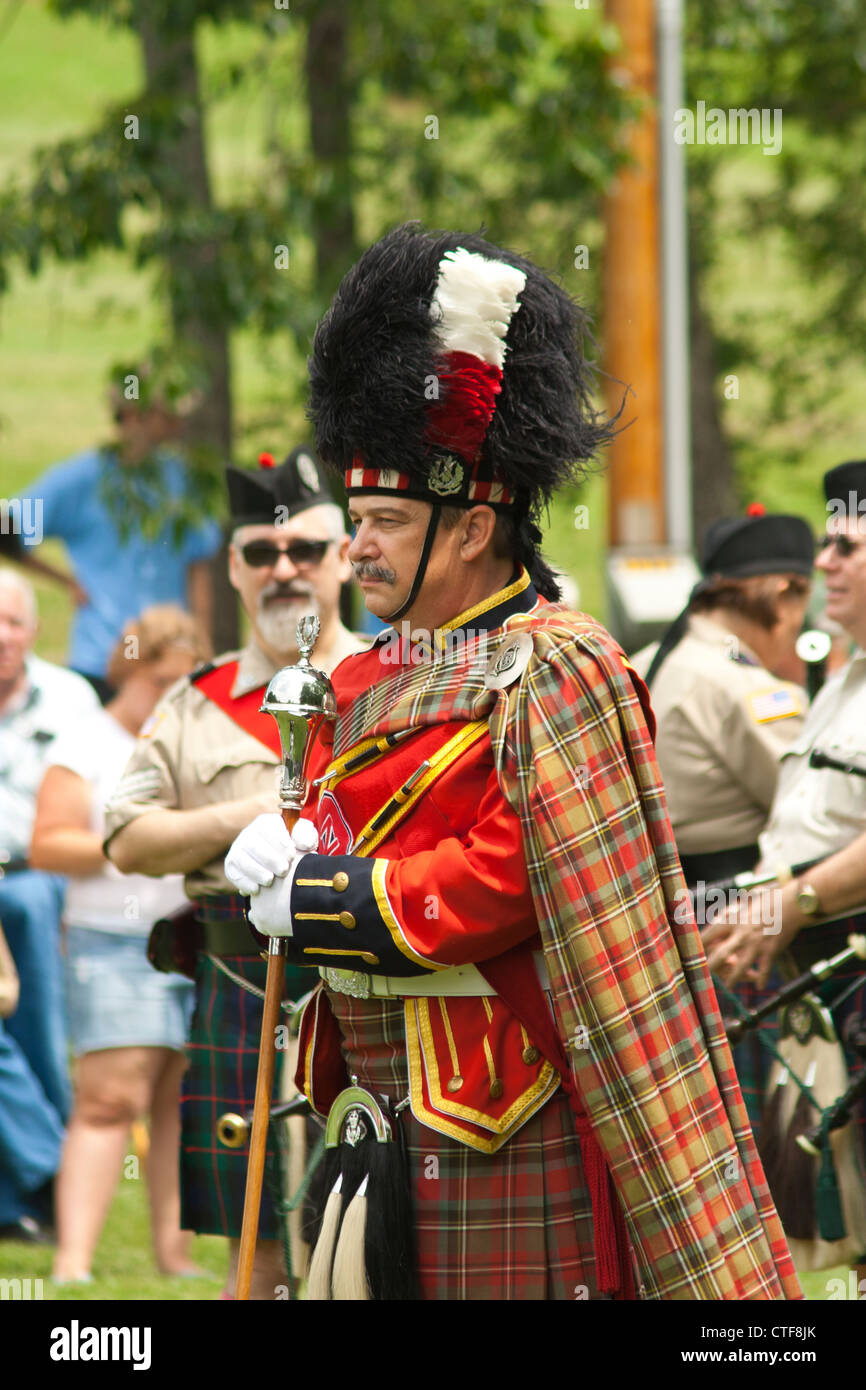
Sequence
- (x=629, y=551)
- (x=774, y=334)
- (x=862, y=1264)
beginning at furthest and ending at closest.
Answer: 1. (x=774, y=334)
2. (x=629, y=551)
3. (x=862, y=1264)

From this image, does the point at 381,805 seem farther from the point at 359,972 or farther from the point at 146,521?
the point at 146,521

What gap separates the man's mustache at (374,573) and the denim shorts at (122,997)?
2951 mm

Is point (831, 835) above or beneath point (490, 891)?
above

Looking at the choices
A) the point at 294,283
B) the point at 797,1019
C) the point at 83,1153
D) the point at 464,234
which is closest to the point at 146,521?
the point at 294,283

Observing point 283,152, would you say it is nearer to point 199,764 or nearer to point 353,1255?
point 199,764

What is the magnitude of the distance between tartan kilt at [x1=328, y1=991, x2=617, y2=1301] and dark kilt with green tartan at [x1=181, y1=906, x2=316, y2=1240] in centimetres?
160

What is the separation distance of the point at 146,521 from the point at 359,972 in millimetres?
5030

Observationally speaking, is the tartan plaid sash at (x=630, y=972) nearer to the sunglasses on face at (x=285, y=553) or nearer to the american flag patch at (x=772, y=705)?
the sunglasses on face at (x=285, y=553)

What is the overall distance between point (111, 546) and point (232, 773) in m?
4.00

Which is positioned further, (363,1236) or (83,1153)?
(83,1153)

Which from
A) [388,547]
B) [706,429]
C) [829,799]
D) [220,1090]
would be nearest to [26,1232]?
[220,1090]

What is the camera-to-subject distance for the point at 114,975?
5.78m

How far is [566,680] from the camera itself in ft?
9.31

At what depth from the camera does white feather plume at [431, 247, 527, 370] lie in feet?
9.74
